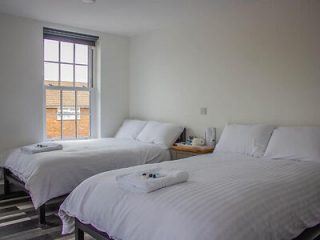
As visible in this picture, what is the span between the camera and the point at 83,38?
481cm

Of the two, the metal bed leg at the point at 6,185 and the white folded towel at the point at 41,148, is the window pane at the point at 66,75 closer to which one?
the white folded towel at the point at 41,148

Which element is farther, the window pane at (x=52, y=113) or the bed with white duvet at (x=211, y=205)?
the window pane at (x=52, y=113)

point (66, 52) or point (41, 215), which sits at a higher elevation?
point (66, 52)

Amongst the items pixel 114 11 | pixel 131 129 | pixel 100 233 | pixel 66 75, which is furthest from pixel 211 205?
pixel 66 75

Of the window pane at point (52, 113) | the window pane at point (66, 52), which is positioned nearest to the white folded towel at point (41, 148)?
the window pane at point (52, 113)

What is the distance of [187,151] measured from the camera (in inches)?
152

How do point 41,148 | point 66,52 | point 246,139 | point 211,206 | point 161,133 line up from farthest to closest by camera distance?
point 66,52 < point 161,133 < point 41,148 < point 246,139 < point 211,206

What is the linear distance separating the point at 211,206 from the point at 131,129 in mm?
3264

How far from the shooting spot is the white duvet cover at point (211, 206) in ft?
5.20

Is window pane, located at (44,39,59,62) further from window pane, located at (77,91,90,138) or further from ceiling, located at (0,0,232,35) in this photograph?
window pane, located at (77,91,90,138)

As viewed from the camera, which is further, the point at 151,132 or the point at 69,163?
the point at 151,132

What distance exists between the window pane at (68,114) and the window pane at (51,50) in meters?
0.54

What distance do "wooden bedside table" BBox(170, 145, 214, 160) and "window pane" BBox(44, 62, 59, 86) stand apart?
2.09 metres

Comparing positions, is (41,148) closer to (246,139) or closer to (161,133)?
(161,133)
